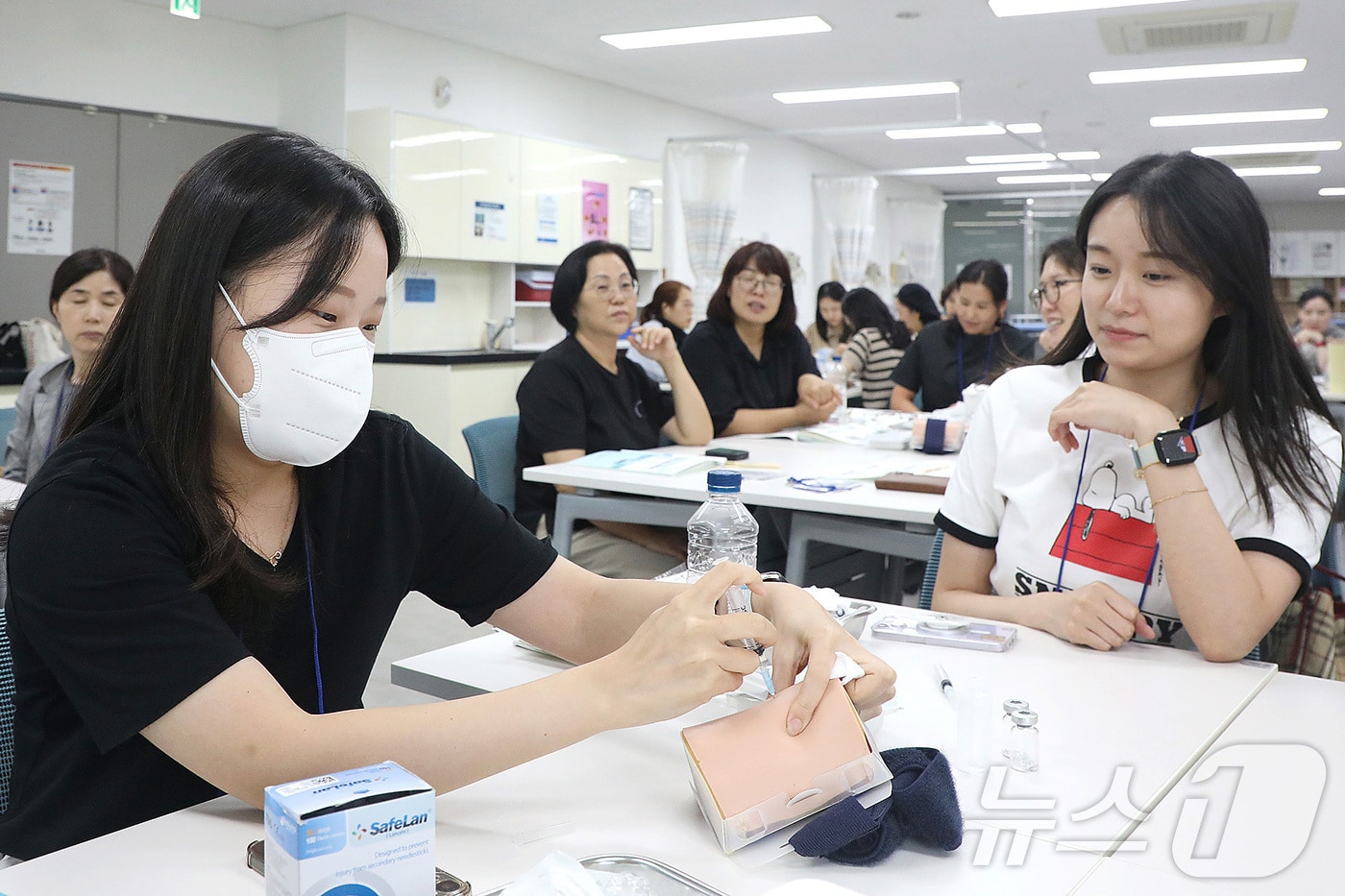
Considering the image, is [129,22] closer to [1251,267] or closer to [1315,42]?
[1251,267]

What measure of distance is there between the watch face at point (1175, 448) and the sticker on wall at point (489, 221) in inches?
219

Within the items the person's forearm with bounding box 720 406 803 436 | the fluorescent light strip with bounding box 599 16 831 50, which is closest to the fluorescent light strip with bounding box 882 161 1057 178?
the fluorescent light strip with bounding box 599 16 831 50

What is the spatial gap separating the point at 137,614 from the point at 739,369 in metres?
3.60

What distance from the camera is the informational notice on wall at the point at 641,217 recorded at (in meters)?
8.05

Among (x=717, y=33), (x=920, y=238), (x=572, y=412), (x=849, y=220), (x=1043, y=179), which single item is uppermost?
(x=1043, y=179)

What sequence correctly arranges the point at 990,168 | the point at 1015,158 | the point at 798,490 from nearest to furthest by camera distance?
the point at 798,490 < the point at 1015,158 < the point at 990,168

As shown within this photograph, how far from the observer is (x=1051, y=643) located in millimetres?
1563

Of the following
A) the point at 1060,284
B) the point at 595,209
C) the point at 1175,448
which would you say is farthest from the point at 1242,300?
the point at 595,209

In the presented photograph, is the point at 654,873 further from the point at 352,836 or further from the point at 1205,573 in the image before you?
the point at 1205,573

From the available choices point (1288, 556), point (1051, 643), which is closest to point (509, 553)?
point (1051, 643)

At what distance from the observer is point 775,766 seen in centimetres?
98

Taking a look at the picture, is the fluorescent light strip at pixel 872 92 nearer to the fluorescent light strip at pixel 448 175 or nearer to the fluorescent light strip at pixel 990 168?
the fluorescent light strip at pixel 448 175

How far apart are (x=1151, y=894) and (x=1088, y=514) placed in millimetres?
909

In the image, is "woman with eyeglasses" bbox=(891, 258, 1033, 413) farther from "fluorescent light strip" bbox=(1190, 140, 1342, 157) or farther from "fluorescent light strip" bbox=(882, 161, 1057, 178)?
"fluorescent light strip" bbox=(882, 161, 1057, 178)
